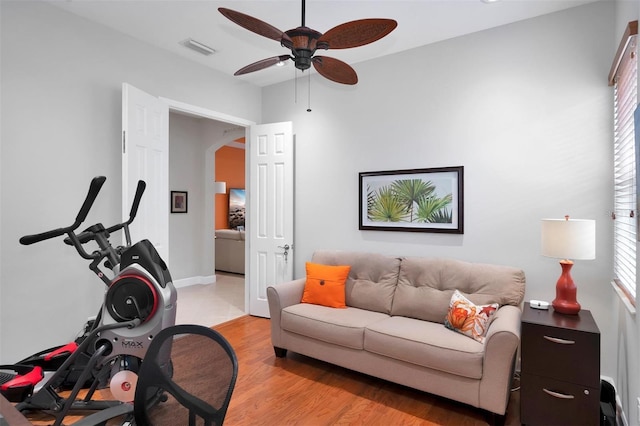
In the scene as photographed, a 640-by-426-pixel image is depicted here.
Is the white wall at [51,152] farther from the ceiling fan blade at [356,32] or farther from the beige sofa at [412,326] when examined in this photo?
the ceiling fan blade at [356,32]

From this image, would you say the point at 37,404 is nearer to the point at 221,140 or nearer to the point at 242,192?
the point at 221,140

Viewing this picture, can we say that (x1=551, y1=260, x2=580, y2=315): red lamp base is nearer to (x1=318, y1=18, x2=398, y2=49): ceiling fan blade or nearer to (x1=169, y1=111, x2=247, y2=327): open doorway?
(x1=318, y1=18, x2=398, y2=49): ceiling fan blade

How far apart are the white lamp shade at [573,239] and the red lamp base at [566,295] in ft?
0.56

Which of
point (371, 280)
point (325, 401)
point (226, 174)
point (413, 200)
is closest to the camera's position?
point (325, 401)

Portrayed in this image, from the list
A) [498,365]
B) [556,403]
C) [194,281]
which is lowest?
[194,281]

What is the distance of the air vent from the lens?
137 inches

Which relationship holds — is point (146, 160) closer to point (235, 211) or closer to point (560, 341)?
point (560, 341)

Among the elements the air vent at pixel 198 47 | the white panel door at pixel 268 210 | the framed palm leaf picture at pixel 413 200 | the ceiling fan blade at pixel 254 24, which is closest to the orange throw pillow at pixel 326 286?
the framed palm leaf picture at pixel 413 200

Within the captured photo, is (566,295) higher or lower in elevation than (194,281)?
higher

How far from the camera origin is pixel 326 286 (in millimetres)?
3418

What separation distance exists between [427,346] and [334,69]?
6.63 feet

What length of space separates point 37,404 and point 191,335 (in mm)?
1697

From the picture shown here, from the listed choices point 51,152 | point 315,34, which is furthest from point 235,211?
point 315,34

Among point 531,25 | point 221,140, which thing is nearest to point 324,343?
point 531,25
